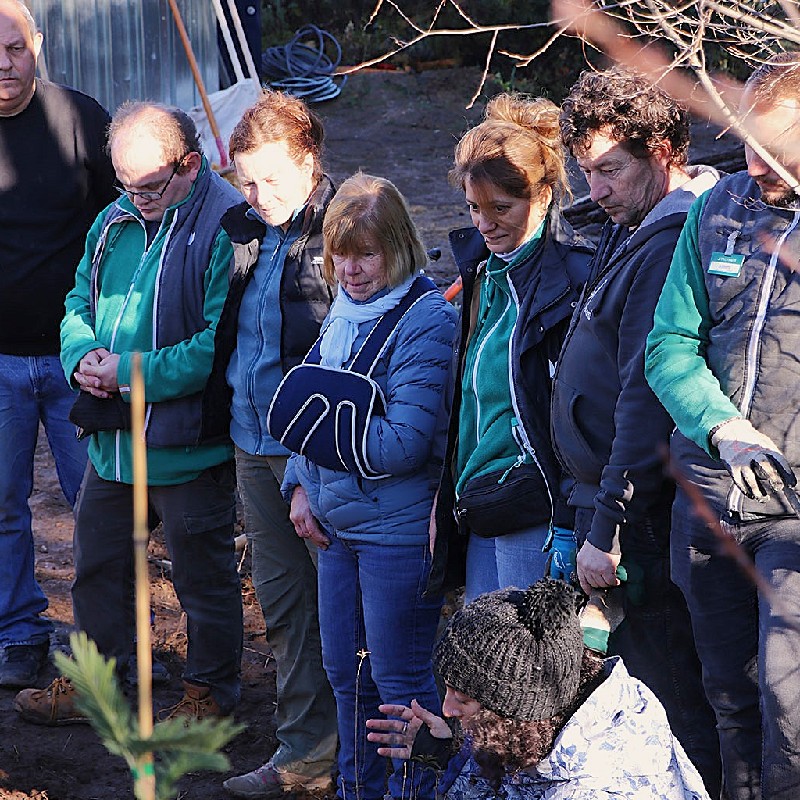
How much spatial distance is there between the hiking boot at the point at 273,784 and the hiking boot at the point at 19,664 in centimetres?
117

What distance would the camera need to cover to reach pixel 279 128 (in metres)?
3.72

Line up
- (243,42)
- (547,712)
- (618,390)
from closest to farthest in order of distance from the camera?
(547,712) → (618,390) → (243,42)

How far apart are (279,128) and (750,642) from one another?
2.05 m

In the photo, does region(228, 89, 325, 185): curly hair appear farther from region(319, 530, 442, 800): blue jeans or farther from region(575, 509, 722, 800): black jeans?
region(575, 509, 722, 800): black jeans

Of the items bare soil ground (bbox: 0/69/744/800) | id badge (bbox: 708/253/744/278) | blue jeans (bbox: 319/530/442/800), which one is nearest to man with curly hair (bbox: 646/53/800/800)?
id badge (bbox: 708/253/744/278)

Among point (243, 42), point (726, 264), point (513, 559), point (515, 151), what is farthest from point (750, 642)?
point (243, 42)

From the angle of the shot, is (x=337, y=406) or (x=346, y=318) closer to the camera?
(x=337, y=406)

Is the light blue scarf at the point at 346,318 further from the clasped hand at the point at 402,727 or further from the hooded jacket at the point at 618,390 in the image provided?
the clasped hand at the point at 402,727

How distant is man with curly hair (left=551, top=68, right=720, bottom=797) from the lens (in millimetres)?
2908

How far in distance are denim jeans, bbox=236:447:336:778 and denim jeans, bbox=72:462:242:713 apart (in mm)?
251

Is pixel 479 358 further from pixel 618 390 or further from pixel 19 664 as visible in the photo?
pixel 19 664

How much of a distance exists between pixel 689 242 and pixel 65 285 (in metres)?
2.73

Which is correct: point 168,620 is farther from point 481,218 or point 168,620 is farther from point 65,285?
point 481,218

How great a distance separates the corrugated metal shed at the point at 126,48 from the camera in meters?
8.61
